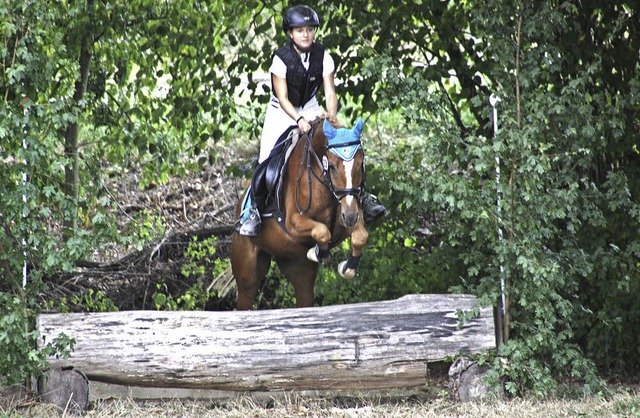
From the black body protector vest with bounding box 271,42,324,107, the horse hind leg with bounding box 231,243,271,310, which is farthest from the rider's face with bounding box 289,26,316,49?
the horse hind leg with bounding box 231,243,271,310

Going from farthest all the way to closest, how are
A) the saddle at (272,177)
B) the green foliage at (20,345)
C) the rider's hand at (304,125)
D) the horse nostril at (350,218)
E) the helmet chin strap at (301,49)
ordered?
the saddle at (272,177), the helmet chin strap at (301,49), the rider's hand at (304,125), the horse nostril at (350,218), the green foliage at (20,345)

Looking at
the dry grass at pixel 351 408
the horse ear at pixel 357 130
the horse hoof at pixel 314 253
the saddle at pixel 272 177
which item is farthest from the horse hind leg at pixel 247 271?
the horse ear at pixel 357 130

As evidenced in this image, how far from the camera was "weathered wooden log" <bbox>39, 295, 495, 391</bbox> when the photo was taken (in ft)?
23.5

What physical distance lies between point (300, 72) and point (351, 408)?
2.66m

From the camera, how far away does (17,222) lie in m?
6.96

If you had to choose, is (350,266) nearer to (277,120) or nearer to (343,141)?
(343,141)

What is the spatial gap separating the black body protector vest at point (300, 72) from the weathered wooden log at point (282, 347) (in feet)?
5.95

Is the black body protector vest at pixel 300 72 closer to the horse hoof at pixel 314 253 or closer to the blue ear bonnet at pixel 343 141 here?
the blue ear bonnet at pixel 343 141

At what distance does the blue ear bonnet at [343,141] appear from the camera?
270 inches

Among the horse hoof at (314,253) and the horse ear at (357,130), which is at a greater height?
the horse ear at (357,130)

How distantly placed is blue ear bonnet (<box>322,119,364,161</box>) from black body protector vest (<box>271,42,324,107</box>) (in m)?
A: 0.86

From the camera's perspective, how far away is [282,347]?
7195 millimetres

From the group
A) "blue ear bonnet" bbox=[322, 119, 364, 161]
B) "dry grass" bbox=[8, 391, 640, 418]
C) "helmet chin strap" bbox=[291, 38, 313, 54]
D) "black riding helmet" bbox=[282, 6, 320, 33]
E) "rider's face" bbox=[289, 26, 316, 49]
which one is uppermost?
"black riding helmet" bbox=[282, 6, 320, 33]

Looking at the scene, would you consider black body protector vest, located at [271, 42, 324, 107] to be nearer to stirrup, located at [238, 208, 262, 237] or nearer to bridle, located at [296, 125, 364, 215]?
bridle, located at [296, 125, 364, 215]
